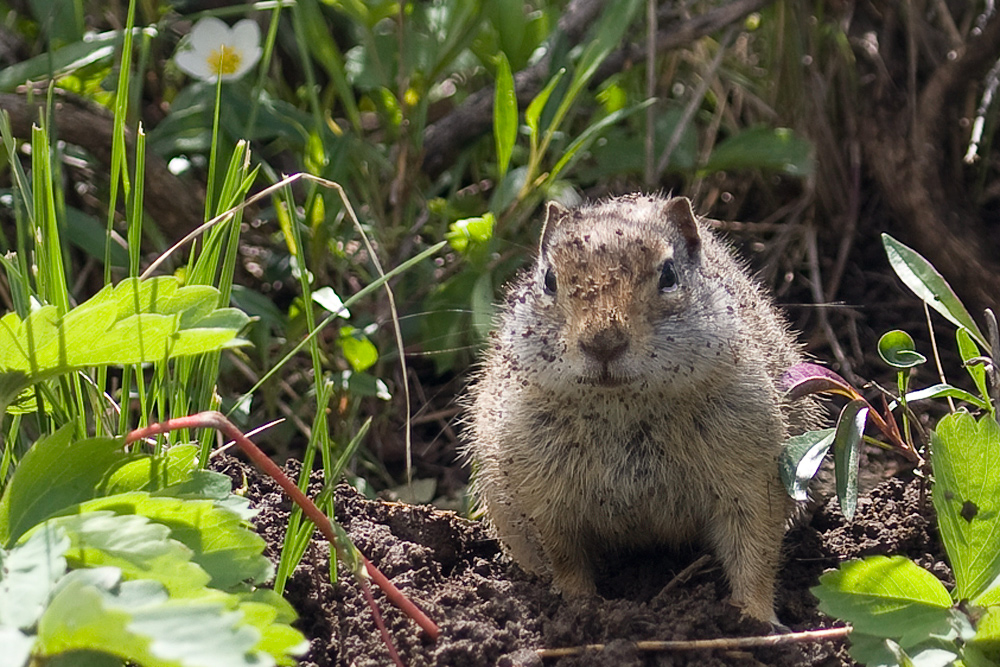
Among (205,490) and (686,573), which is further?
(686,573)

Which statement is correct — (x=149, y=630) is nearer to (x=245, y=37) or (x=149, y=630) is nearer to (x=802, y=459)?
(x=802, y=459)

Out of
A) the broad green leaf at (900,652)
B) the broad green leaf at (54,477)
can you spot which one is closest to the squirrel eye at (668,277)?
the broad green leaf at (900,652)

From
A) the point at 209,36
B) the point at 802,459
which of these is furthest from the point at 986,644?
the point at 209,36

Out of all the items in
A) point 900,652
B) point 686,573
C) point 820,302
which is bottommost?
point 686,573

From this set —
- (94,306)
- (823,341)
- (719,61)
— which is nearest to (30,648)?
(94,306)

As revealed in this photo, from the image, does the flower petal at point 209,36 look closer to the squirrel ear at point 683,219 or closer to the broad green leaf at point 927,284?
the squirrel ear at point 683,219

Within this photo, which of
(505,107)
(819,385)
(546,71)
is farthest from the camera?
(546,71)
